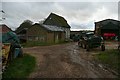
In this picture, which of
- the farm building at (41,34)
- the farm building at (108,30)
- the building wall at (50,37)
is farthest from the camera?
the farm building at (108,30)

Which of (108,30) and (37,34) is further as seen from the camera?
(108,30)

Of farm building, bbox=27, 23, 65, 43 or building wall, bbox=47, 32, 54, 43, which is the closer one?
farm building, bbox=27, 23, 65, 43

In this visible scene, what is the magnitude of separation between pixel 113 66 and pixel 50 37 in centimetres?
2676

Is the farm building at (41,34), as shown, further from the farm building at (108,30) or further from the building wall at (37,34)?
the farm building at (108,30)

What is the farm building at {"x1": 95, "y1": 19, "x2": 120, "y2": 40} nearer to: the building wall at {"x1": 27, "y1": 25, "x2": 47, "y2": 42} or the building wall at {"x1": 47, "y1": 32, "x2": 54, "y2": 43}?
the building wall at {"x1": 47, "y1": 32, "x2": 54, "y2": 43}

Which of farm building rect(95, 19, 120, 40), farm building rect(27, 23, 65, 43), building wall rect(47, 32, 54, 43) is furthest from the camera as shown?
farm building rect(95, 19, 120, 40)

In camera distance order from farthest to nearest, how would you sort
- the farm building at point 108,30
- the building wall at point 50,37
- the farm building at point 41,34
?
the farm building at point 108,30 < the building wall at point 50,37 < the farm building at point 41,34

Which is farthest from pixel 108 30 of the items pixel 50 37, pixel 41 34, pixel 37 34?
pixel 37 34

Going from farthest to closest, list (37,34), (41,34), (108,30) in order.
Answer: (108,30) < (37,34) < (41,34)

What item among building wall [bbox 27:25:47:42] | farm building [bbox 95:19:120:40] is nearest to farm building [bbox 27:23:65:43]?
building wall [bbox 27:25:47:42]

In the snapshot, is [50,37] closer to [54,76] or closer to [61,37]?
[61,37]

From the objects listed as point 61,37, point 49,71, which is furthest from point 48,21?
point 49,71

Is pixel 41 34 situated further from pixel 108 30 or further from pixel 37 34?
pixel 108 30

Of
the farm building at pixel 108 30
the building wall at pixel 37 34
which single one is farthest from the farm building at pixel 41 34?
the farm building at pixel 108 30
